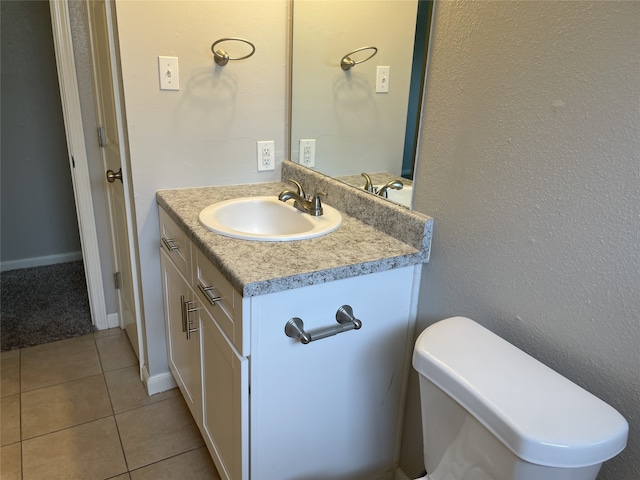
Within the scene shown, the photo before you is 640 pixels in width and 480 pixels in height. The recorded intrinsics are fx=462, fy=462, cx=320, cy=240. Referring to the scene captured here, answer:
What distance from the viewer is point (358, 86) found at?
1604 mm

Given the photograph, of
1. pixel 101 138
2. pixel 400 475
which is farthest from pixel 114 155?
pixel 400 475

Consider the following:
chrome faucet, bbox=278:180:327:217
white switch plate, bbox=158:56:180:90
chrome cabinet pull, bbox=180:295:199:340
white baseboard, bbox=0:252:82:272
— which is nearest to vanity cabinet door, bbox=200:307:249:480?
chrome cabinet pull, bbox=180:295:199:340

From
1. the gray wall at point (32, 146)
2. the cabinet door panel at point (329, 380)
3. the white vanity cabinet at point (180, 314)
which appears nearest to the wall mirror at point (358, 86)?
the cabinet door panel at point (329, 380)

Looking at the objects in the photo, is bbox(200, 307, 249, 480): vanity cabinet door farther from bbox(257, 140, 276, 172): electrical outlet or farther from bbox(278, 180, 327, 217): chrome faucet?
bbox(257, 140, 276, 172): electrical outlet

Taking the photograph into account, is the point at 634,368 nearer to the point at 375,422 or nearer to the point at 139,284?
the point at 375,422

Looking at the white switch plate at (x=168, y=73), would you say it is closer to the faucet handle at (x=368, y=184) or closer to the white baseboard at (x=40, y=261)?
the faucet handle at (x=368, y=184)

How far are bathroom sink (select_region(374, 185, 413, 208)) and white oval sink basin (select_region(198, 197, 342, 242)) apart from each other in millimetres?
172

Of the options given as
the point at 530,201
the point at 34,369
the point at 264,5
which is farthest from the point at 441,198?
the point at 34,369

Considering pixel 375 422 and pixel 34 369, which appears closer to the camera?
pixel 375 422

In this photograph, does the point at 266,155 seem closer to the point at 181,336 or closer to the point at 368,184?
the point at 368,184

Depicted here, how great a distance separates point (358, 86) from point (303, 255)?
734 mm

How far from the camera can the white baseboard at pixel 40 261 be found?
3.09m

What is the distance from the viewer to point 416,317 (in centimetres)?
135

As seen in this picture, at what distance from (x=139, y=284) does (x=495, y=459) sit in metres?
1.50
